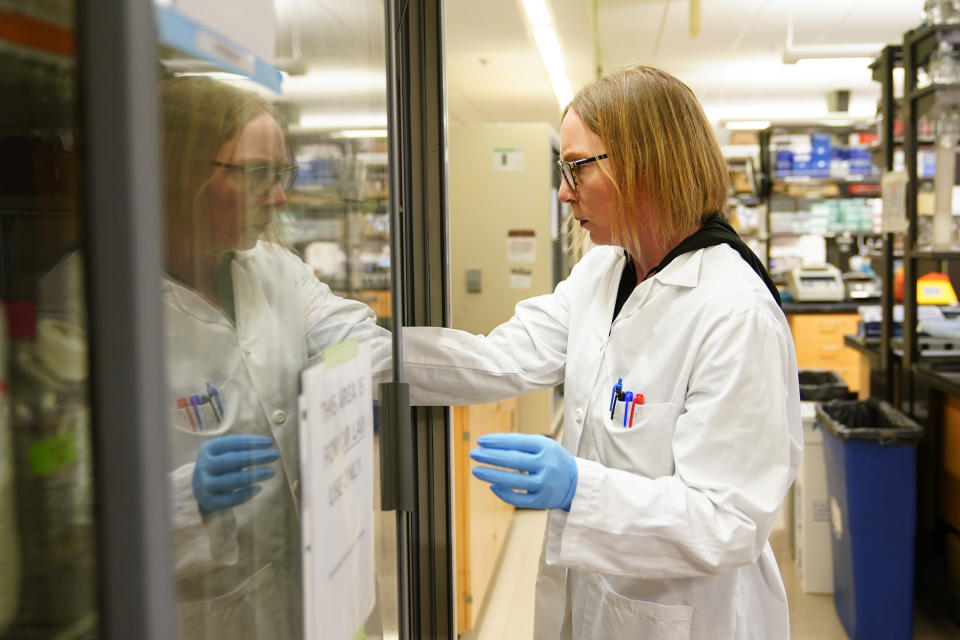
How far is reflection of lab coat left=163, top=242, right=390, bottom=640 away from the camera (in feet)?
1.81

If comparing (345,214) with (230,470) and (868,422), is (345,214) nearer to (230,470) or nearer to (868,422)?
(230,470)

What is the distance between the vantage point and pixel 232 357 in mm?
640

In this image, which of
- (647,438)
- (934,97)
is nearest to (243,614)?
(647,438)

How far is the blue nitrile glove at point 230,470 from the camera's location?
59 centimetres

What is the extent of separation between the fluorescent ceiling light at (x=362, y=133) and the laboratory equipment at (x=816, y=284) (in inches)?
244

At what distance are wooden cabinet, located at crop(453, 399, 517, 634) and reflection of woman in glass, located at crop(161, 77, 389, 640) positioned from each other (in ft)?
6.82

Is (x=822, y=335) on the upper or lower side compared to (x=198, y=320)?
lower

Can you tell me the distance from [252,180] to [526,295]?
4.22 m

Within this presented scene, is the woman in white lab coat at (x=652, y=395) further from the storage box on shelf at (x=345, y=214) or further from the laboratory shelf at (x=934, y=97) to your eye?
the laboratory shelf at (x=934, y=97)

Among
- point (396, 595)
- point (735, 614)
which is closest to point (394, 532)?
point (396, 595)

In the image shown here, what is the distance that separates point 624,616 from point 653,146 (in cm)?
84

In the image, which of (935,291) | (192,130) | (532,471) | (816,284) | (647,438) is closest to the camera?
(192,130)

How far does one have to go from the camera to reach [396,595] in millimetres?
1129

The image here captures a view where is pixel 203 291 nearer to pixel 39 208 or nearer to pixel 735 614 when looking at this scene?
pixel 39 208
